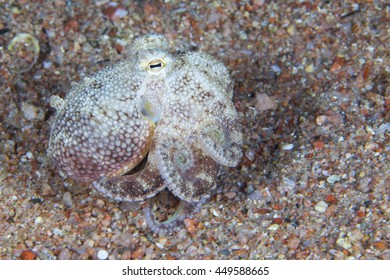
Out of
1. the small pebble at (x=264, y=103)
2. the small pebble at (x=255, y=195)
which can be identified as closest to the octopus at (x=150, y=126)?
the small pebble at (x=255, y=195)

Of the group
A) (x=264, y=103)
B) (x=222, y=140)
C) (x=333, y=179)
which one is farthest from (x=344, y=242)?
(x=264, y=103)

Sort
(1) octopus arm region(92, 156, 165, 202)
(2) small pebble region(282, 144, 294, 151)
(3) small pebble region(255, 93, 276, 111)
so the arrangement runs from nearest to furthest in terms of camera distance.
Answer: (1) octopus arm region(92, 156, 165, 202)
(2) small pebble region(282, 144, 294, 151)
(3) small pebble region(255, 93, 276, 111)

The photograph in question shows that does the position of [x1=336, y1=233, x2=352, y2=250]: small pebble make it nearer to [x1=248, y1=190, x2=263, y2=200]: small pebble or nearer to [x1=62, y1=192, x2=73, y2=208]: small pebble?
[x1=248, y1=190, x2=263, y2=200]: small pebble

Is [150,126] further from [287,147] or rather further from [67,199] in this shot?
[287,147]

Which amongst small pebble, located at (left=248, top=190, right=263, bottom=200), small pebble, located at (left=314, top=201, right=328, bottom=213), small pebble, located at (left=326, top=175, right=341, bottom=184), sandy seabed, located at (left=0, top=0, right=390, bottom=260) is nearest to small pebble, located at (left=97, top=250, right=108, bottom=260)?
sandy seabed, located at (left=0, top=0, right=390, bottom=260)

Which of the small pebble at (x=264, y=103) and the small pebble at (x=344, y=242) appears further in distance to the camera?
the small pebble at (x=264, y=103)

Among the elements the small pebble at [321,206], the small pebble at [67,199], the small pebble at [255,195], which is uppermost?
the small pebble at [321,206]

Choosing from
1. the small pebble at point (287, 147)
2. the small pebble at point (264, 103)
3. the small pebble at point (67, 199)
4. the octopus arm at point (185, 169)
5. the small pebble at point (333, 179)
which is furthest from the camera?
the small pebble at point (264, 103)

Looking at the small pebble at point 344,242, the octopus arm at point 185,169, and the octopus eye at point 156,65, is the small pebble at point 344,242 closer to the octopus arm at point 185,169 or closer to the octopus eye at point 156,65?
the octopus arm at point 185,169
